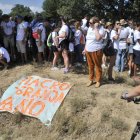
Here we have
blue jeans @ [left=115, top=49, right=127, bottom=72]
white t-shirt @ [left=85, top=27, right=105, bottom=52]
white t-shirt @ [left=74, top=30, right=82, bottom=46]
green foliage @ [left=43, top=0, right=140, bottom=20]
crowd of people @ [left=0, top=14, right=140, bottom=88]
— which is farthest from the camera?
green foliage @ [left=43, top=0, right=140, bottom=20]

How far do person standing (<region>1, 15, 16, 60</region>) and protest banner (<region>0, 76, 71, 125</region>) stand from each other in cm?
271

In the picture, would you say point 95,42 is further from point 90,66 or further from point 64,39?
point 64,39

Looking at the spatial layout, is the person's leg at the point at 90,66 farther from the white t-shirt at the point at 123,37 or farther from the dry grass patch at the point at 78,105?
the white t-shirt at the point at 123,37

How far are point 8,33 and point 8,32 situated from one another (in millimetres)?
35

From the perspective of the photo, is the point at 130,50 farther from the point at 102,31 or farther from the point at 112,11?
the point at 112,11

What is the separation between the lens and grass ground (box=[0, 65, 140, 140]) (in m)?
7.41

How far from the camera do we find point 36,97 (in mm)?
8547

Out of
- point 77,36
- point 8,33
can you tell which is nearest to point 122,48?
point 77,36

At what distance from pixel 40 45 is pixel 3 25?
4.73 ft

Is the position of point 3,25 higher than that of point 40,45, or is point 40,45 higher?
point 3,25

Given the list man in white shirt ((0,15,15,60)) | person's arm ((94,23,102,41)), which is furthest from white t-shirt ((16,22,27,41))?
person's arm ((94,23,102,41))

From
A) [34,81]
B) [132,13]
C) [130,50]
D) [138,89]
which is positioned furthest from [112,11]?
[138,89]

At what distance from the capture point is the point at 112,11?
111 feet

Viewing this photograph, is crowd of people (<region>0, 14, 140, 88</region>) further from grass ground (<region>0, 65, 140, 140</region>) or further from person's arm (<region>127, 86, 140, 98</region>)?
person's arm (<region>127, 86, 140, 98</region>)
